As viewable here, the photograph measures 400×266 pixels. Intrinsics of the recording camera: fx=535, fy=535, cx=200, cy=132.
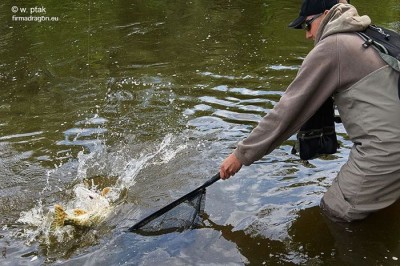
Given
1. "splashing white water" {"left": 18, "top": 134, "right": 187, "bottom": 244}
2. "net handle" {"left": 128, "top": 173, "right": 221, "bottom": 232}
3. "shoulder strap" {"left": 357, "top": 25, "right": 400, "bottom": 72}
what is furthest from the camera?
"splashing white water" {"left": 18, "top": 134, "right": 187, "bottom": 244}

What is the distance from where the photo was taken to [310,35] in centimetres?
455

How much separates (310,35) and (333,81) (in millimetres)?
602

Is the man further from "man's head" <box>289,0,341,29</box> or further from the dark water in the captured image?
the dark water

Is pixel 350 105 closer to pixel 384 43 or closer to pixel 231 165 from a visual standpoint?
pixel 384 43

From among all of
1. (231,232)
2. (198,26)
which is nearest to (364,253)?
(231,232)

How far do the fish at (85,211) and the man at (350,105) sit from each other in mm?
1458

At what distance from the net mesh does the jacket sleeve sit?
2.41 feet

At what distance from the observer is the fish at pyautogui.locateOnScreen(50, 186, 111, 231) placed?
485 centimetres

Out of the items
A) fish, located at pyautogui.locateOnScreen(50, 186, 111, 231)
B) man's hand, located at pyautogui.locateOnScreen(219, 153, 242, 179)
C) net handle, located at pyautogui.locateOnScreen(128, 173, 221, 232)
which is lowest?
fish, located at pyautogui.locateOnScreen(50, 186, 111, 231)

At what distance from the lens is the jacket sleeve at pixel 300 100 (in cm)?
409

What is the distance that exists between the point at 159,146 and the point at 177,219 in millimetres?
1985

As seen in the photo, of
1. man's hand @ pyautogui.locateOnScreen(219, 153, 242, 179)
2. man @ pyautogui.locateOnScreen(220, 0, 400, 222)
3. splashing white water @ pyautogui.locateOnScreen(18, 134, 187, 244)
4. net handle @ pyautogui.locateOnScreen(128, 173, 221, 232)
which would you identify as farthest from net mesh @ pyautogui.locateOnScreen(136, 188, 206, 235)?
splashing white water @ pyautogui.locateOnScreen(18, 134, 187, 244)

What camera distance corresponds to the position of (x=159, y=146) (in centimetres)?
679

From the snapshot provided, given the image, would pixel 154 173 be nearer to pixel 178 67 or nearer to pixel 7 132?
pixel 7 132
